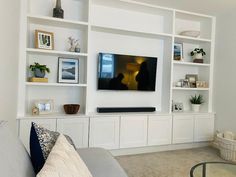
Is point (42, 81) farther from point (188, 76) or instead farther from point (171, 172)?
point (188, 76)

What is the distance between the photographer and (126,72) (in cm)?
351

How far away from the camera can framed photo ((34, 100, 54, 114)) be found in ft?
9.89

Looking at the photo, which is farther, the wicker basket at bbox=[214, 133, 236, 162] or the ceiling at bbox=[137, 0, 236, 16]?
the ceiling at bbox=[137, 0, 236, 16]

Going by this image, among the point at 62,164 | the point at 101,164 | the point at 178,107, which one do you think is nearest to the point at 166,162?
the point at 178,107

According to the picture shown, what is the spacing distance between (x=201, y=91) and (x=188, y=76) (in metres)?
0.40

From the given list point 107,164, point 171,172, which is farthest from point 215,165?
point 107,164

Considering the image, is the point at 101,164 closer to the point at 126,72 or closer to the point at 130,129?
the point at 130,129

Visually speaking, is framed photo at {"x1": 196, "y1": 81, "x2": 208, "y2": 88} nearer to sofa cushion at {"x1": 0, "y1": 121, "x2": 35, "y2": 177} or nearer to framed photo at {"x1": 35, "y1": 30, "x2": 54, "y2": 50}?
framed photo at {"x1": 35, "y1": 30, "x2": 54, "y2": 50}

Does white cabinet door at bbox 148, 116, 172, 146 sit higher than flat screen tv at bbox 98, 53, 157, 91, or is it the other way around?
flat screen tv at bbox 98, 53, 157, 91

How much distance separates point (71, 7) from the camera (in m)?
3.31

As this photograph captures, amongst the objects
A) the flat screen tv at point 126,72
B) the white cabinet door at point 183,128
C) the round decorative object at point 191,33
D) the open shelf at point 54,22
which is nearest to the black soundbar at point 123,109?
the flat screen tv at point 126,72

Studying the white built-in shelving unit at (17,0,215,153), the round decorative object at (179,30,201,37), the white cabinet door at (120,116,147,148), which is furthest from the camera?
the round decorative object at (179,30,201,37)

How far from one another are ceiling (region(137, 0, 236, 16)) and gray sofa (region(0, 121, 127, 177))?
2674 millimetres

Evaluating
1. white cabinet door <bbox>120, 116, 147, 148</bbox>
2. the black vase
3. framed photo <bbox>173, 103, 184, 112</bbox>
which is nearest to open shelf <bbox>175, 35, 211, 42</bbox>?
framed photo <bbox>173, 103, 184, 112</bbox>
